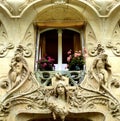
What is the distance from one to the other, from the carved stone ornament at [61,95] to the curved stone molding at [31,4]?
139 cm

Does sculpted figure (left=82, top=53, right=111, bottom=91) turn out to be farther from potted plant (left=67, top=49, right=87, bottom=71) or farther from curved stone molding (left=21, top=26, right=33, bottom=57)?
curved stone molding (left=21, top=26, right=33, bottom=57)

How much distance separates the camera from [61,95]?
11.3m

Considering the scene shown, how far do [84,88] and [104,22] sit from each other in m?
2.01

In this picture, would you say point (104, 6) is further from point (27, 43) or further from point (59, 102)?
point (59, 102)

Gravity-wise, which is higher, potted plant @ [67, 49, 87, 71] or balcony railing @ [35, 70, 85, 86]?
potted plant @ [67, 49, 87, 71]

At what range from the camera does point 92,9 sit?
501 inches

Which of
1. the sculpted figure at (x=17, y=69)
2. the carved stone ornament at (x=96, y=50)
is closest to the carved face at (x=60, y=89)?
the sculpted figure at (x=17, y=69)

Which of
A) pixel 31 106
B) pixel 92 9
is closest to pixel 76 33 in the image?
pixel 92 9

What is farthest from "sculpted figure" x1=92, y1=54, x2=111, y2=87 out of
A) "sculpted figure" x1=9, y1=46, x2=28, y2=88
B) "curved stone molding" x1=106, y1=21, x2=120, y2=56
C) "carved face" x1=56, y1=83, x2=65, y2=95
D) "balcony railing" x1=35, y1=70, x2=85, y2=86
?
"sculpted figure" x1=9, y1=46, x2=28, y2=88

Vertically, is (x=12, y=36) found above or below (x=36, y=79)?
above

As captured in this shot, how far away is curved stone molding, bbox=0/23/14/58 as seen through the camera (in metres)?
12.4

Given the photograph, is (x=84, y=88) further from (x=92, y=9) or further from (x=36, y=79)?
(x=92, y=9)

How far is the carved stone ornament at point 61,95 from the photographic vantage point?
11.3 meters

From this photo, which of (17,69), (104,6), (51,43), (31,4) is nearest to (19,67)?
(17,69)
